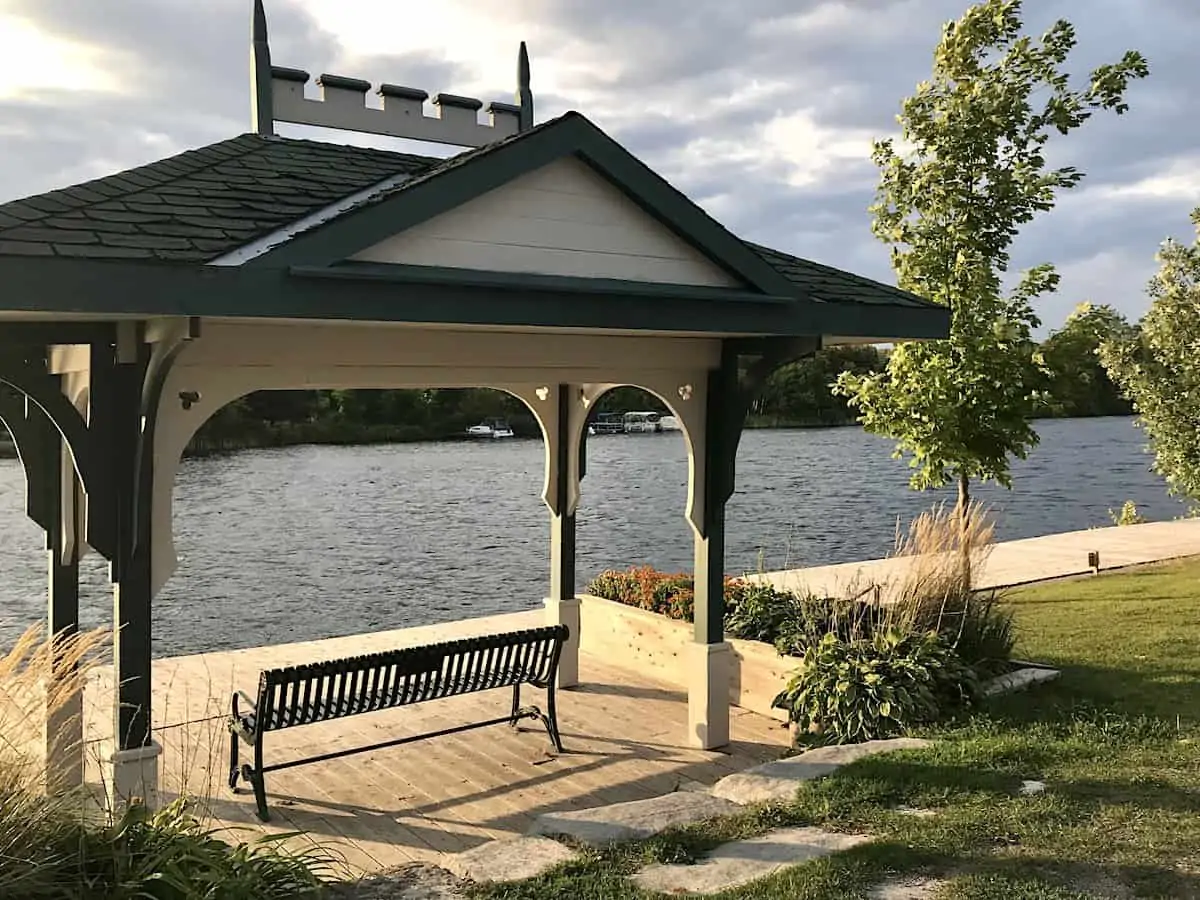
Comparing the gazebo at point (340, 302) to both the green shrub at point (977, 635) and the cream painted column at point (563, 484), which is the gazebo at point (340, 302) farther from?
the green shrub at point (977, 635)

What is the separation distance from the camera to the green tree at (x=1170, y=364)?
440 inches

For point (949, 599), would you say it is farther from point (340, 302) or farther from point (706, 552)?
point (340, 302)

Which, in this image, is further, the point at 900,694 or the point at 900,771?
the point at 900,694

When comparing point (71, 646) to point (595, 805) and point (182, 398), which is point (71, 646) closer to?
point (182, 398)

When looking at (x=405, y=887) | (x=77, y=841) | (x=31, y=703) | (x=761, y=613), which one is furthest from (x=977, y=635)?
(x=31, y=703)

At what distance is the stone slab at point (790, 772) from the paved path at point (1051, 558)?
490cm

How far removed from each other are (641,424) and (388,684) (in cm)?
6244

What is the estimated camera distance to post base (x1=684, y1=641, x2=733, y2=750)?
615 centimetres

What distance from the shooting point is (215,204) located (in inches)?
171

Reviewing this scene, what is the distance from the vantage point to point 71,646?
12.0ft

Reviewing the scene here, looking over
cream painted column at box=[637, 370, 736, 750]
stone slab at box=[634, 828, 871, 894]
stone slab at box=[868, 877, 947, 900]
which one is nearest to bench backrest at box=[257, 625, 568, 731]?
cream painted column at box=[637, 370, 736, 750]

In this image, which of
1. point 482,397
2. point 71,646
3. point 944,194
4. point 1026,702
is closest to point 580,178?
point 71,646

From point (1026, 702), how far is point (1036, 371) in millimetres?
3187

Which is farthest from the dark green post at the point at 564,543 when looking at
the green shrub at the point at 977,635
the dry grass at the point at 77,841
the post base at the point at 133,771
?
the dry grass at the point at 77,841
